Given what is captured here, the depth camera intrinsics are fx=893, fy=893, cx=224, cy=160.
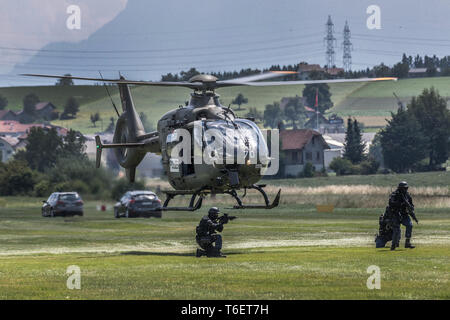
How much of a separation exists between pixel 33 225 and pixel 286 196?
91.3 feet

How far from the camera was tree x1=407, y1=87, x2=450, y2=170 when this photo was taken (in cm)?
12825

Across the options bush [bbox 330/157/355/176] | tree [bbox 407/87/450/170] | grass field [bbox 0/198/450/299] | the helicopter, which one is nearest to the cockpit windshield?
the helicopter

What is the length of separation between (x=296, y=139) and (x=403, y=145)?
17.7 metres

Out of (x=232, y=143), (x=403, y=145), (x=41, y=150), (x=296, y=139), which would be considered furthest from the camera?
(x=296, y=139)

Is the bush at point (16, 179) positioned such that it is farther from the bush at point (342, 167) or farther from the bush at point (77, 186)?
the bush at point (342, 167)

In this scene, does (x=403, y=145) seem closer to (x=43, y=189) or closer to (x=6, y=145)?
(x=43, y=189)

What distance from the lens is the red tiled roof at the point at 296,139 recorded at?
13400cm

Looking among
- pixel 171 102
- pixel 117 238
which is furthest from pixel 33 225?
pixel 171 102

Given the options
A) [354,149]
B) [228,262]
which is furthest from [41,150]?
[228,262]

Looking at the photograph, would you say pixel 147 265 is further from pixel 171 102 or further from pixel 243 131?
pixel 171 102

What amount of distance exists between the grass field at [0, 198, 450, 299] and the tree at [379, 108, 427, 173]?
77.5 meters

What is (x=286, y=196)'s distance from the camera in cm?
7256

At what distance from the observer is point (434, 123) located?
13650 cm

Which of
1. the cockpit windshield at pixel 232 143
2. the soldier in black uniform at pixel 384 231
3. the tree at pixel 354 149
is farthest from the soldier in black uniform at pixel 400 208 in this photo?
the tree at pixel 354 149
